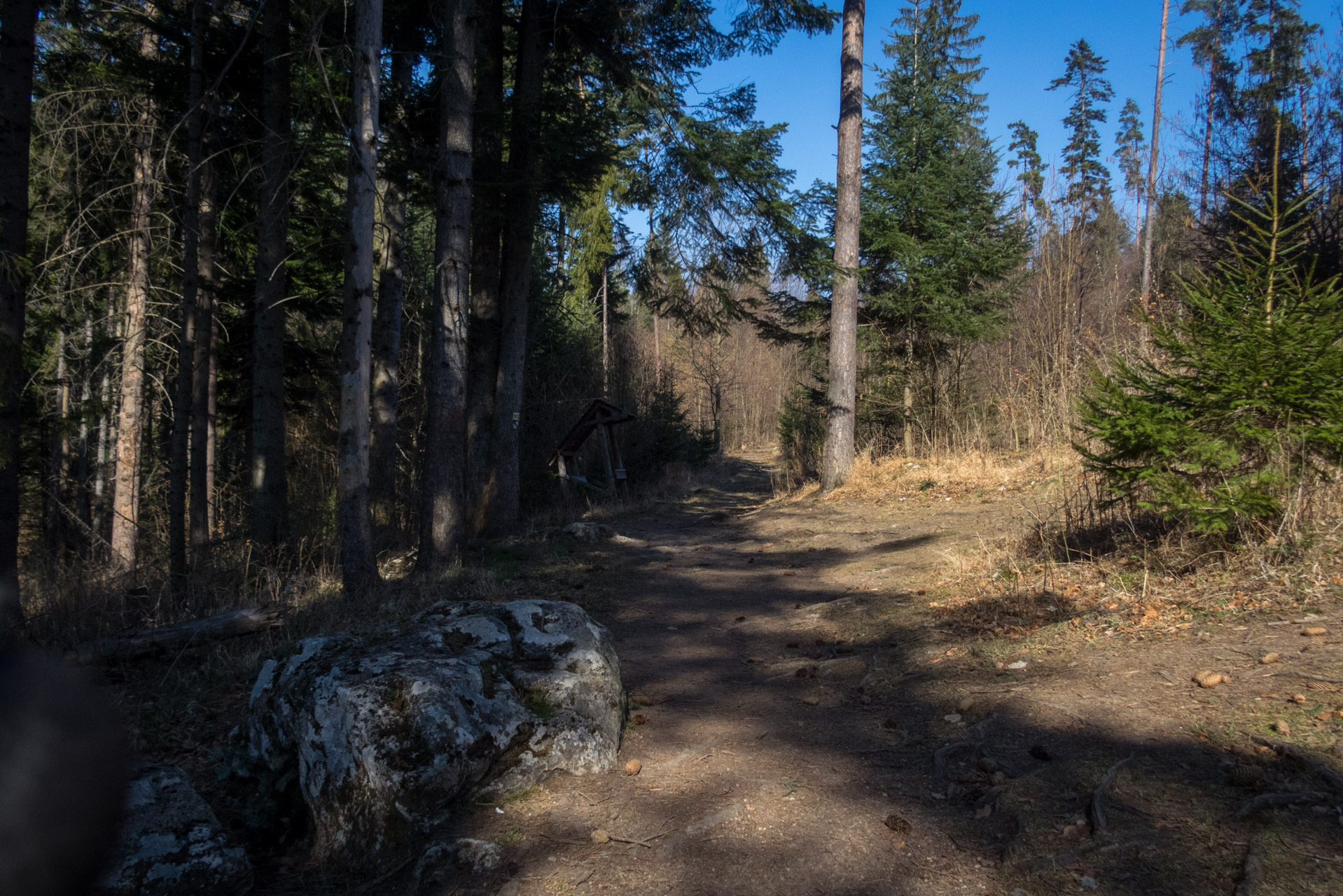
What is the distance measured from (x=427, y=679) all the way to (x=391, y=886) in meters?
0.89

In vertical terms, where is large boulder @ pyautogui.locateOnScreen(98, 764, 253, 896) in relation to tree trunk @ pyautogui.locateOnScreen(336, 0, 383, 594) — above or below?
below

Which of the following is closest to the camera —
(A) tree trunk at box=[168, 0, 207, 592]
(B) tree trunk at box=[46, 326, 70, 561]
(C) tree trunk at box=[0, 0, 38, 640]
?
(C) tree trunk at box=[0, 0, 38, 640]

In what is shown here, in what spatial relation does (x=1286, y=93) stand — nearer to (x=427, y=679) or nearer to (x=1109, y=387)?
(x=1109, y=387)

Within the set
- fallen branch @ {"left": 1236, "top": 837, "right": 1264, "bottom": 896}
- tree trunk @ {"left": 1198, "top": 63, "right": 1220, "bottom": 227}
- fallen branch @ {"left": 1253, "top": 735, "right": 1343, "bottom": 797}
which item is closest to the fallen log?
fallen branch @ {"left": 1236, "top": 837, "right": 1264, "bottom": 896}

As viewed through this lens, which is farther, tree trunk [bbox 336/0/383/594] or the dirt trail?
tree trunk [bbox 336/0/383/594]

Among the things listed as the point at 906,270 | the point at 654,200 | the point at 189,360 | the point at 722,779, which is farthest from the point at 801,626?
the point at 906,270

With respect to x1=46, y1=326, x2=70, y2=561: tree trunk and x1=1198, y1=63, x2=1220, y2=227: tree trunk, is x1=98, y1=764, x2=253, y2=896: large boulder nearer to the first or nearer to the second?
x1=46, y1=326, x2=70, y2=561: tree trunk

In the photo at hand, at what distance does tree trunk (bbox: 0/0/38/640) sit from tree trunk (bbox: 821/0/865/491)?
39.3ft

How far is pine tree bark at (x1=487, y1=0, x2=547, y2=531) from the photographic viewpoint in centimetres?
1142

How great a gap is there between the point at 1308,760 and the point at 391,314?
40.2ft

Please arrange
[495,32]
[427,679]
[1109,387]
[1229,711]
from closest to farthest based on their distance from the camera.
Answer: [1229,711] → [427,679] → [1109,387] → [495,32]

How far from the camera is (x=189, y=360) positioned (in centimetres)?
1004

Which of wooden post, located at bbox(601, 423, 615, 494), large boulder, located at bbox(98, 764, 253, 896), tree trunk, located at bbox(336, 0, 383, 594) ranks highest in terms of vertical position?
tree trunk, located at bbox(336, 0, 383, 594)

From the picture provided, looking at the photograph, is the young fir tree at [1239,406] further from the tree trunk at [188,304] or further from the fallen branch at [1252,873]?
the tree trunk at [188,304]
